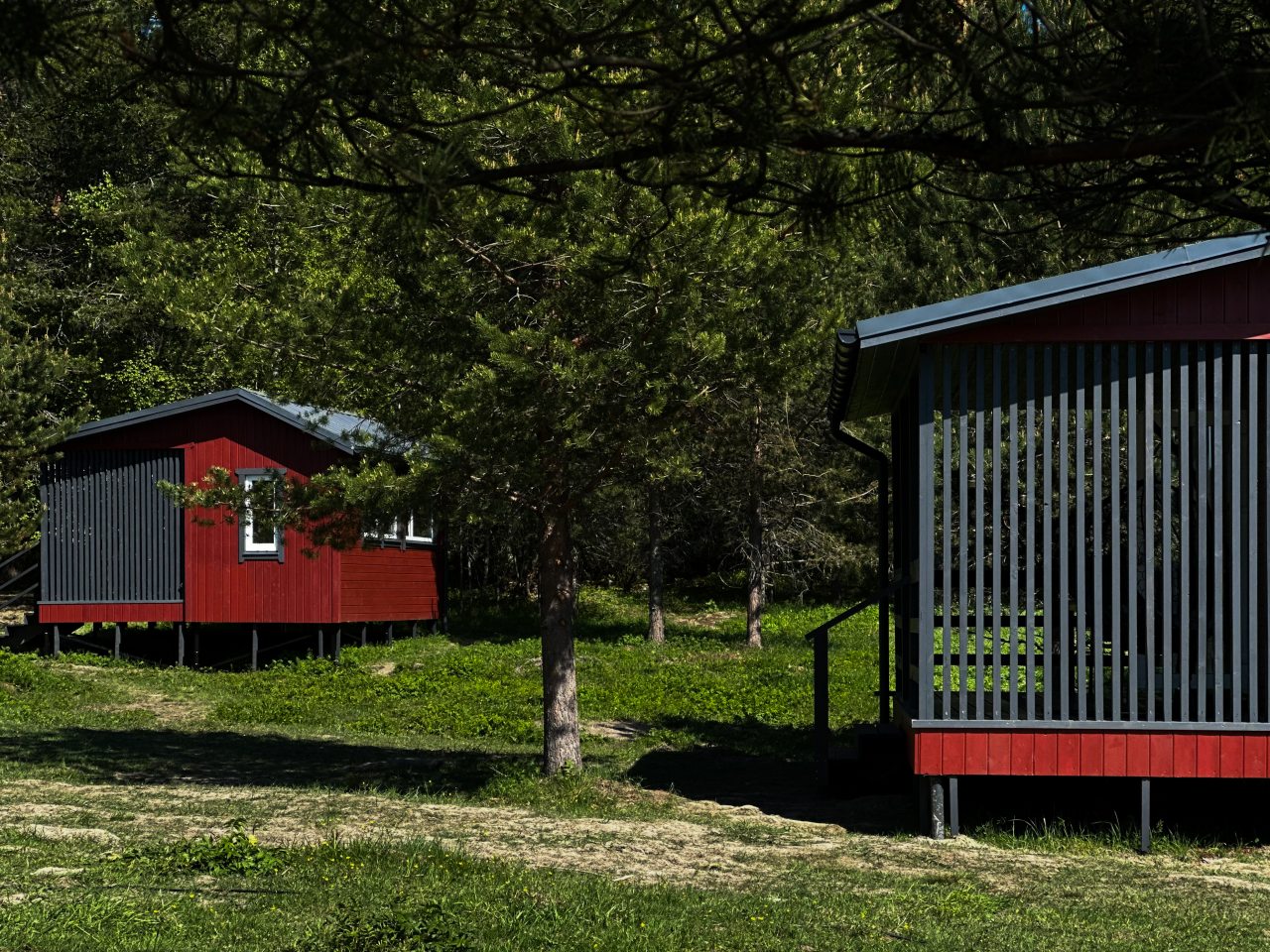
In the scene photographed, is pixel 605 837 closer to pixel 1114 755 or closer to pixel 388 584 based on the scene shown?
pixel 1114 755

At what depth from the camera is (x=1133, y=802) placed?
12.2m

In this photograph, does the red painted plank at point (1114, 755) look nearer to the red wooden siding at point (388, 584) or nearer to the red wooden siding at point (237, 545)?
the red wooden siding at point (388, 584)

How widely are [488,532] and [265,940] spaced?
2667cm

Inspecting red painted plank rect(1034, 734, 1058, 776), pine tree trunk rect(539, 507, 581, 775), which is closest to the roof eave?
pine tree trunk rect(539, 507, 581, 775)

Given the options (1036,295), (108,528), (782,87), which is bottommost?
(108,528)

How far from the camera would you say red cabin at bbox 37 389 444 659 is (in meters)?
25.1

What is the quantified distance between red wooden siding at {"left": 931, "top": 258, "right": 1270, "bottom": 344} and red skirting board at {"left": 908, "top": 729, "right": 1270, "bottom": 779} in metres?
2.88

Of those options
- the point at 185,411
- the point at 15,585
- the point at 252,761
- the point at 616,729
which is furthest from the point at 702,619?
the point at 252,761

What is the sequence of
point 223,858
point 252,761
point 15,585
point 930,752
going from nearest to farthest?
1. point 223,858
2. point 930,752
3. point 252,761
4. point 15,585

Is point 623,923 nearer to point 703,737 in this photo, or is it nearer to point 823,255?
point 823,255

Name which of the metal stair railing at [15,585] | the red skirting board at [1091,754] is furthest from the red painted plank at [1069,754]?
the metal stair railing at [15,585]

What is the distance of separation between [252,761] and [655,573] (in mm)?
13666

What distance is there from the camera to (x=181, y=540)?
2570cm

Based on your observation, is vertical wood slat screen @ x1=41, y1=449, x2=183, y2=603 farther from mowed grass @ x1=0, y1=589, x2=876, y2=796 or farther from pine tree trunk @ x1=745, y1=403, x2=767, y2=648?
pine tree trunk @ x1=745, y1=403, x2=767, y2=648
